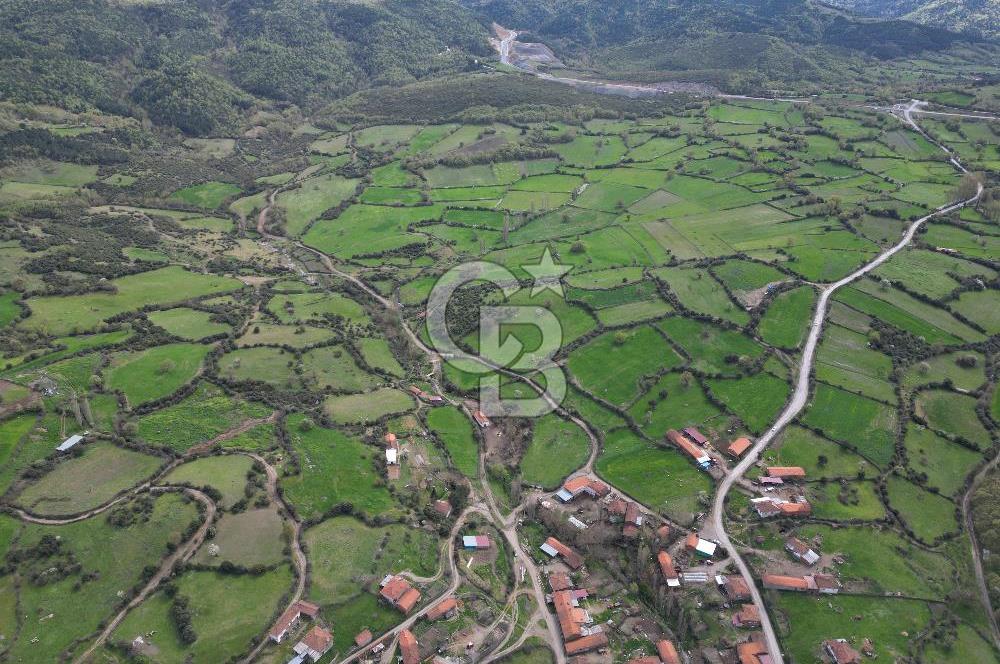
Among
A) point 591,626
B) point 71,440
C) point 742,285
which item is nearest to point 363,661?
point 591,626

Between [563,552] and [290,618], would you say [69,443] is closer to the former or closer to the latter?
[290,618]

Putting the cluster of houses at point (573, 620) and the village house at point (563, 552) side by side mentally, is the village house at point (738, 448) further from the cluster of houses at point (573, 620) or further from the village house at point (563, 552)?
the cluster of houses at point (573, 620)

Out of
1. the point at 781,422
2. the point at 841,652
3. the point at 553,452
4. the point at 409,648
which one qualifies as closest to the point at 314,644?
the point at 409,648

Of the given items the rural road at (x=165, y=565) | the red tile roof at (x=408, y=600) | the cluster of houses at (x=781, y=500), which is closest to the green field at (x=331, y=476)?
the rural road at (x=165, y=565)

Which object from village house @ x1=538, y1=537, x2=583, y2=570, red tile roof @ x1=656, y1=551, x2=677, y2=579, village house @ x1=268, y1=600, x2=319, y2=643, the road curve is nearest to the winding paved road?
the road curve

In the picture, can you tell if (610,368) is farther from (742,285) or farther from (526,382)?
(742,285)

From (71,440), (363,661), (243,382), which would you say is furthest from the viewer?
(243,382)
